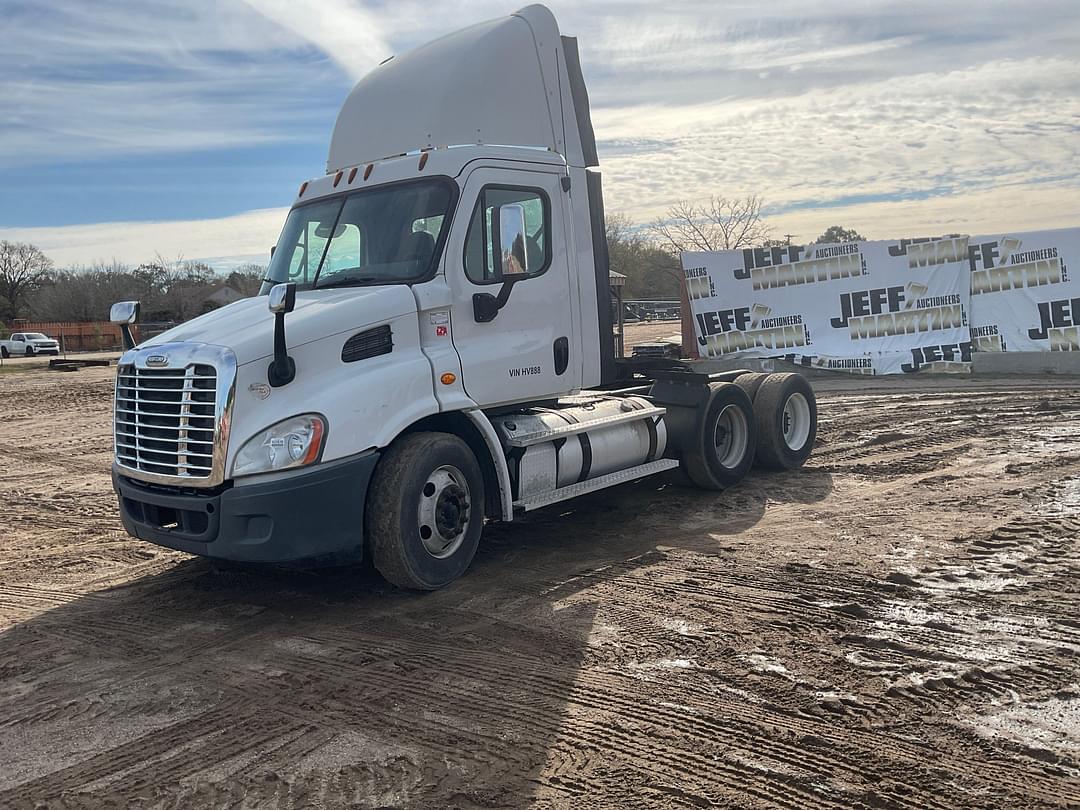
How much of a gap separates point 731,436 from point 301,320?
5.43 metres

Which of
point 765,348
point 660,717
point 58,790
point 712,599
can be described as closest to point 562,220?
point 712,599

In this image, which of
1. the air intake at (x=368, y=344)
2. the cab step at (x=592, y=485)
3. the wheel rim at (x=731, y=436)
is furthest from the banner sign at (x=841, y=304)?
the air intake at (x=368, y=344)

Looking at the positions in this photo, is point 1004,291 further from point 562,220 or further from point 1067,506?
point 562,220

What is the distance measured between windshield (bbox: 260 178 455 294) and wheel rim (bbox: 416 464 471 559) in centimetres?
145

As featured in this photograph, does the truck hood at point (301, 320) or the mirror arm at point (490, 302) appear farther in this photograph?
the mirror arm at point (490, 302)

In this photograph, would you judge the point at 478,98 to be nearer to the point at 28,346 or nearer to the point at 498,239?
the point at 498,239

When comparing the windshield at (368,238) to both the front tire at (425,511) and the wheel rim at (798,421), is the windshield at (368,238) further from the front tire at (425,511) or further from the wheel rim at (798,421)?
the wheel rim at (798,421)

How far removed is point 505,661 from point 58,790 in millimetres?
2234

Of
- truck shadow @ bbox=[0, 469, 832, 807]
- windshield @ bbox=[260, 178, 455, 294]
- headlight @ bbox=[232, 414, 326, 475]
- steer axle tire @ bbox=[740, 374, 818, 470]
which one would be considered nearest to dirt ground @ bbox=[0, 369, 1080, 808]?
truck shadow @ bbox=[0, 469, 832, 807]

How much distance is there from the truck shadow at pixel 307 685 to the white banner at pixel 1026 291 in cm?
1610

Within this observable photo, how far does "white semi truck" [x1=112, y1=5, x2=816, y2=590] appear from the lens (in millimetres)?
5785

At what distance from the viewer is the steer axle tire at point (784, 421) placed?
10.3 metres

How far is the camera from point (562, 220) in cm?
784

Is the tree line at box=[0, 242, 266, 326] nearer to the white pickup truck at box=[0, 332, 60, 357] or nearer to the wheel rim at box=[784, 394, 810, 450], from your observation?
the white pickup truck at box=[0, 332, 60, 357]
